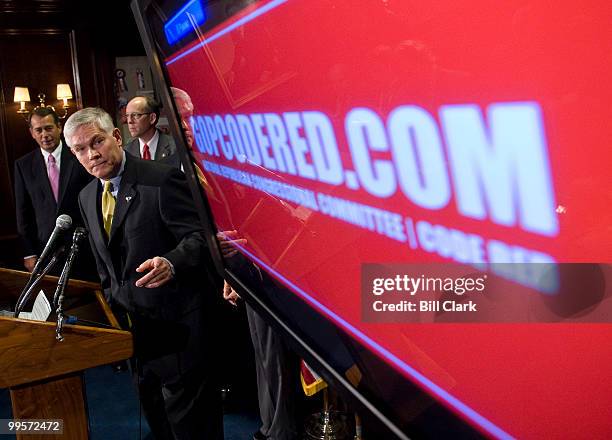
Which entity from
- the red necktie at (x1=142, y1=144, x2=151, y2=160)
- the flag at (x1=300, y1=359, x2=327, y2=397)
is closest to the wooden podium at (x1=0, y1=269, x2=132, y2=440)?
the flag at (x1=300, y1=359, x2=327, y2=397)

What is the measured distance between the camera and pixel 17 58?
5684 mm

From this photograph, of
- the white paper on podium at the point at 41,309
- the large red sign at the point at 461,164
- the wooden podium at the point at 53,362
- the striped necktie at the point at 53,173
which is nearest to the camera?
the large red sign at the point at 461,164

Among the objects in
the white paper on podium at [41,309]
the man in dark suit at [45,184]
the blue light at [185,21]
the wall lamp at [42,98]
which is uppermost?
the wall lamp at [42,98]

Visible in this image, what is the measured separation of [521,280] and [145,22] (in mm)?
1436

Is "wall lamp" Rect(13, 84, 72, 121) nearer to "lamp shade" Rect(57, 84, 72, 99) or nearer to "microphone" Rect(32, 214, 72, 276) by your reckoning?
"lamp shade" Rect(57, 84, 72, 99)

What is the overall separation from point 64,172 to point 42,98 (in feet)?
9.98

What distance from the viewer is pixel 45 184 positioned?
11.1 ft

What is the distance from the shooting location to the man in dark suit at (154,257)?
1.92 meters

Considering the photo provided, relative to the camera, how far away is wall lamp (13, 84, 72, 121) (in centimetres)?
554

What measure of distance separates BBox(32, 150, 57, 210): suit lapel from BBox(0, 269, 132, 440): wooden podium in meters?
1.84

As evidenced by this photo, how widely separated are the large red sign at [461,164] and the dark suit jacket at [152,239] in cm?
113

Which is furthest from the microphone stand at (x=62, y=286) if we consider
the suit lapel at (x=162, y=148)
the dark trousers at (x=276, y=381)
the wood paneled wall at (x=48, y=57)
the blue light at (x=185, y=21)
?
the wood paneled wall at (x=48, y=57)

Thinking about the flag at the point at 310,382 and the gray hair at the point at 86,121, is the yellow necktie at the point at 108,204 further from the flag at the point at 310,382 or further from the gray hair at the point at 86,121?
the flag at the point at 310,382

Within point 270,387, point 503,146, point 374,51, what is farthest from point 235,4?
point 270,387
